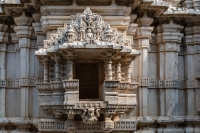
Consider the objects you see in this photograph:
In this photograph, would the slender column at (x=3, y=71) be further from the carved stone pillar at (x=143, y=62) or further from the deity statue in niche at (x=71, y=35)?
the carved stone pillar at (x=143, y=62)

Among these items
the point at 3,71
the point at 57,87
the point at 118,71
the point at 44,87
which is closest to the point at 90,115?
the point at 57,87

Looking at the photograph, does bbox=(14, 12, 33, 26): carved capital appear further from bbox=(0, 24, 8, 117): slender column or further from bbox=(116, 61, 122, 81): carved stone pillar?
bbox=(116, 61, 122, 81): carved stone pillar

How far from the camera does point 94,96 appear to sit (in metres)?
11.0

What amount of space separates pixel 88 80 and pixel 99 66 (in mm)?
→ 1121

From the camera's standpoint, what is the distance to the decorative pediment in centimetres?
889

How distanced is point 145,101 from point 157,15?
2774mm

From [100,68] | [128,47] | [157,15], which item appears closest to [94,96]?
[100,68]

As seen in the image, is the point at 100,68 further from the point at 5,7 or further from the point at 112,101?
the point at 5,7

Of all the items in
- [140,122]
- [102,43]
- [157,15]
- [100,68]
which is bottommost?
[140,122]

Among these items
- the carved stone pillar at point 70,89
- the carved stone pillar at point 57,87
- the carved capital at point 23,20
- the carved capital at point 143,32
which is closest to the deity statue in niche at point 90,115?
the carved stone pillar at point 70,89

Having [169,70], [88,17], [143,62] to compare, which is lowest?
[169,70]

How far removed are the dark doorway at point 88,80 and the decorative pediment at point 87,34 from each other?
5.01 ft

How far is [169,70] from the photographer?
11.8 metres

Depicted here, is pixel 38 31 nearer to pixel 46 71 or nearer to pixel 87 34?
pixel 46 71
